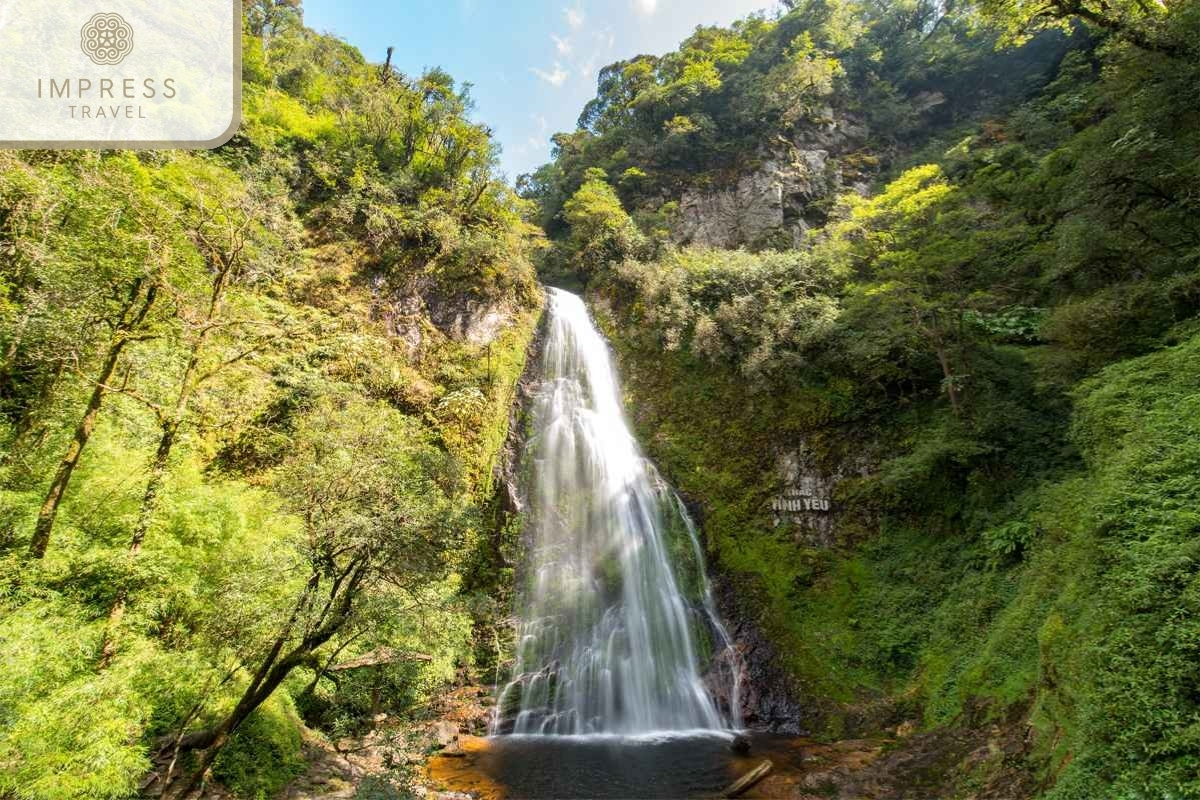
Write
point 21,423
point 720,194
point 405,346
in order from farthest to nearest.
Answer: point 720,194 → point 405,346 → point 21,423

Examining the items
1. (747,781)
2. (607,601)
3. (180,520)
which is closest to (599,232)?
(607,601)

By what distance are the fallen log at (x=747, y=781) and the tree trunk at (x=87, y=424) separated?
972 cm

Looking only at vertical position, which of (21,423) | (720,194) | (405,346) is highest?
(720,194)

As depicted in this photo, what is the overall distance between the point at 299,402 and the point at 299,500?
739 cm

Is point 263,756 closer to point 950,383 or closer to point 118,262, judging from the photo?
point 118,262

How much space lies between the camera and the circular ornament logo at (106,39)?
477cm

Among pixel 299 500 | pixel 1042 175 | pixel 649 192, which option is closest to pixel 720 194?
pixel 649 192

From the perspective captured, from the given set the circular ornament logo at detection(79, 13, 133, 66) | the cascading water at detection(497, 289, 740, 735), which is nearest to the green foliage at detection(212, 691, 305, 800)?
the cascading water at detection(497, 289, 740, 735)

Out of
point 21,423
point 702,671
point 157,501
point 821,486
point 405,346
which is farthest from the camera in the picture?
point 405,346

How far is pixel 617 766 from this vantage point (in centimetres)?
934

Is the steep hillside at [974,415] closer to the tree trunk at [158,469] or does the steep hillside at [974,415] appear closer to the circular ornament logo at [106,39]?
the tree trunk at [158,469]

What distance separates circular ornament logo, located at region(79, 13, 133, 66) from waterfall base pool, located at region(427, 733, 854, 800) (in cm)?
1009

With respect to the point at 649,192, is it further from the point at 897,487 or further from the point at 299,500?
the point at 299,500

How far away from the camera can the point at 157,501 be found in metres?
7.05
